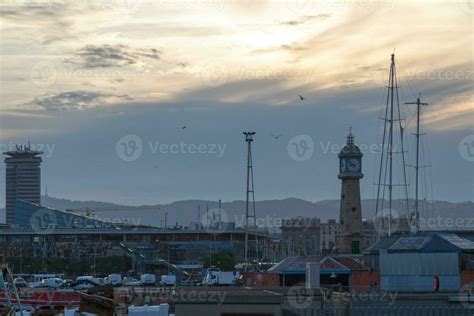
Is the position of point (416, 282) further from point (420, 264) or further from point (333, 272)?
point (333, 272)

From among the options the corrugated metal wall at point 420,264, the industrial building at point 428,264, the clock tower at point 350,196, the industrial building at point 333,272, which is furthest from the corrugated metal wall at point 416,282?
the clock tower at point 350,196

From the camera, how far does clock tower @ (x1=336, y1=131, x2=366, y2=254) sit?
290 feet

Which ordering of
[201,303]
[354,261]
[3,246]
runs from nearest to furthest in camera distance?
[201,303]
[354,261]
[3,246]

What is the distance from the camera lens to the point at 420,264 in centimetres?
4447

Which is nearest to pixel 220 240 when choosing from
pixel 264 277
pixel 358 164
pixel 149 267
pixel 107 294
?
pixel 149 267

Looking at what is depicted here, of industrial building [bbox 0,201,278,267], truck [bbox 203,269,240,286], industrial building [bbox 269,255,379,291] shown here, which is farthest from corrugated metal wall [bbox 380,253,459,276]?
industrial building [bbox 0,201,278,267]

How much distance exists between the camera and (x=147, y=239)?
178m

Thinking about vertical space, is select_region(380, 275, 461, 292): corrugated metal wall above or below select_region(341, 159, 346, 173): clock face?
below

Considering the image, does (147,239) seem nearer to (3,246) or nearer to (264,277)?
(3,246)

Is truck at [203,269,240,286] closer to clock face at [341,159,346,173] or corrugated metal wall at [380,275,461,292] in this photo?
clock face at [341,159,346,173]

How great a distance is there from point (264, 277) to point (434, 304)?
4129cm

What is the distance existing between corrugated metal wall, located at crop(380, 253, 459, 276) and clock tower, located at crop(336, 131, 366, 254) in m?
41.1

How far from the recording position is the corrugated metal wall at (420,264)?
44406mm

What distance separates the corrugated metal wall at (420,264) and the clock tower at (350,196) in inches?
1617
